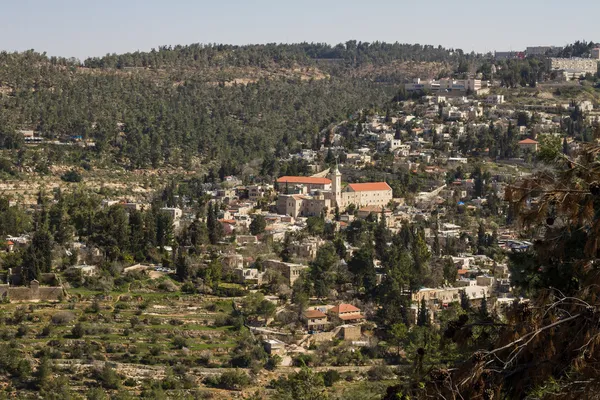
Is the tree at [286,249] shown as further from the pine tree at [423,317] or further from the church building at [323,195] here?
the pine tree at [423,317]

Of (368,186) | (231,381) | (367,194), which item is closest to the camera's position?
(231,381)

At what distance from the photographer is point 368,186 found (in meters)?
54.2

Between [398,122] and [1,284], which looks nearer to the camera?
[1,284]

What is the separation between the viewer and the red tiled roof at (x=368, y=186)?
53.5 meters

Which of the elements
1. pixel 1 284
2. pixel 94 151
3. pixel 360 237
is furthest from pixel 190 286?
pixel 94 151

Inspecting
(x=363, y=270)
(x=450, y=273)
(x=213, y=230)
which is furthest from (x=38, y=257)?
(x=450, y=273)

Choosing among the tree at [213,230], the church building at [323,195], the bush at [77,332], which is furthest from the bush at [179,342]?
the church building at [323,195]

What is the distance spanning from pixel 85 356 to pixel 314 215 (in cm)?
2407

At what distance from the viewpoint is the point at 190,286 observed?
119ft

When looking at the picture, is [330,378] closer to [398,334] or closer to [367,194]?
[398,334]

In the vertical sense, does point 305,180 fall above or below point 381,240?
above

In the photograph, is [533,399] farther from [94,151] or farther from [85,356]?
[94,151]

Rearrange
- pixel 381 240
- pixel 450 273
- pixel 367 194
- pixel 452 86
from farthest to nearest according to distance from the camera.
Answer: pixel 452 86, pixel 367 194, pixel 381 240, pixel 450 273

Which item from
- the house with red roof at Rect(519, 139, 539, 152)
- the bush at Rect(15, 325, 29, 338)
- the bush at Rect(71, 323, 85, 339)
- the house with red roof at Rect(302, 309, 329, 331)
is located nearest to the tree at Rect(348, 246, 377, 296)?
the house with red roof at Rect(302, 309, 329, 331)
